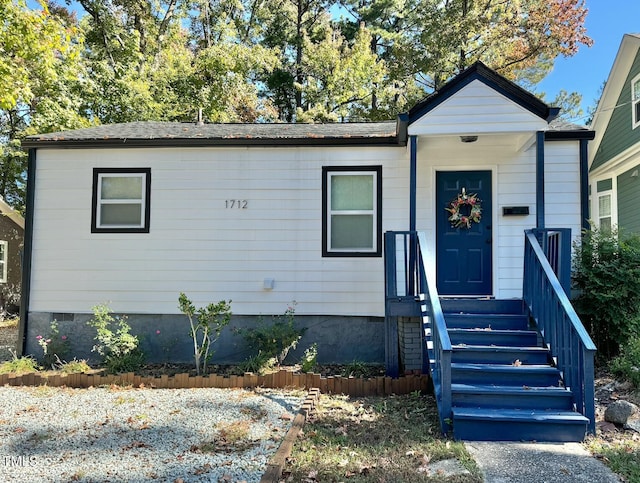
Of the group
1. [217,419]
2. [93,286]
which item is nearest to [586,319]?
[217,419]

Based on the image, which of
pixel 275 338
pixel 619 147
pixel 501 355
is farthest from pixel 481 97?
pixel 619 147

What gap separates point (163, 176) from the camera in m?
6.99

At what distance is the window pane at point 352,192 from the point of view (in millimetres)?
6766

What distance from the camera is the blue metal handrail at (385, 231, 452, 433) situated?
13.3 ft

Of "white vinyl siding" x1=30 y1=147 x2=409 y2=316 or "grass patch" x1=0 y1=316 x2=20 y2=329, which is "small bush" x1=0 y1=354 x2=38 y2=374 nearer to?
"white vinyl siding" x1=30 y1=147 x2=409 y2=316

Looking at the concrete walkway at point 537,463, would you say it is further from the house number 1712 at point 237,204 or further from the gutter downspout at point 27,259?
the gutter downspout at point 27,259

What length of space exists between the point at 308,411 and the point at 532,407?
2.17 m

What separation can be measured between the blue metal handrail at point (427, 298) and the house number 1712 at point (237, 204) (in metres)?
2.41

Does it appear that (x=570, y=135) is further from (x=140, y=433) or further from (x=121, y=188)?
(x=121, y=188)

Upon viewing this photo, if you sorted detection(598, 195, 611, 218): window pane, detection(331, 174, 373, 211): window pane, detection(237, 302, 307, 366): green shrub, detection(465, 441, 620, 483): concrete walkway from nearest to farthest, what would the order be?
detection(465, 441, 620, 483): concrete walkway < detection(237, 302, 307, 366): green shrub < detection(331, 174, 373, 211): window pane < detection(598, 195, 611, 218): window pane

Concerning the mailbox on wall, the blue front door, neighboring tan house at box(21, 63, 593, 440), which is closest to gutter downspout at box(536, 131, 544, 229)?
neighboring tan house at box(21, 63, 593, 440)

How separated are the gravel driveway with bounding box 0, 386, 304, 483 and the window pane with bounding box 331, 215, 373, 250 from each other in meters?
2.43

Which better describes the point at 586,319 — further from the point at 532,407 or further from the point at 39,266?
the point at 39,266

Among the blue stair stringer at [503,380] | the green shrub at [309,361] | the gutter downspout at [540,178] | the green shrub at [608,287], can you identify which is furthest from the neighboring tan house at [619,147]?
the green shrub at [309,361]
